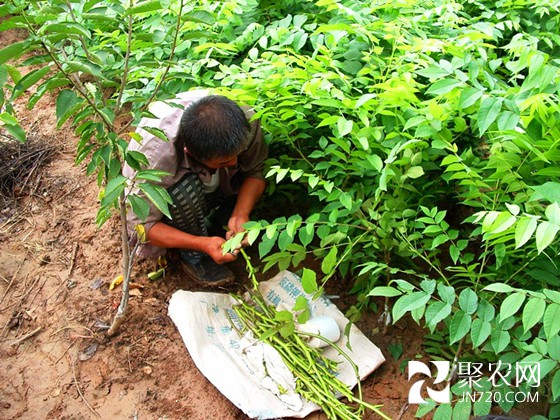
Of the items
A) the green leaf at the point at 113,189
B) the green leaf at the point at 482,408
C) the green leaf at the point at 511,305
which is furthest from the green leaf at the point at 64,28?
the green leaf at the point at 482,408

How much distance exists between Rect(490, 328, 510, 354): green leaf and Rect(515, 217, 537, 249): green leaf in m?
0.42

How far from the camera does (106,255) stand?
270cm

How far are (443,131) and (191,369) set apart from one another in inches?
53.7

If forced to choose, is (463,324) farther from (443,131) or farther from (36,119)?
(36,119)

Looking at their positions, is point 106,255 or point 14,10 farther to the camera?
point 106,255

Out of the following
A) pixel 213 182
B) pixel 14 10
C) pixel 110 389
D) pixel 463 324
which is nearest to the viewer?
pixel 14 10

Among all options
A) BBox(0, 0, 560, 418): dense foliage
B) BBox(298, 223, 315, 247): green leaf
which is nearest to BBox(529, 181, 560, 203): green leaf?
BBox(0, 0, 560, 418): dense foliage

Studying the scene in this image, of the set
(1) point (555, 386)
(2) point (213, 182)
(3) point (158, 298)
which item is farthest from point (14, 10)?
(1) point (555, 386)

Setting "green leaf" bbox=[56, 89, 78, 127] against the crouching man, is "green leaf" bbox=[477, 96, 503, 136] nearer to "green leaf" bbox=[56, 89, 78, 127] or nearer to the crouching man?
the crouching man

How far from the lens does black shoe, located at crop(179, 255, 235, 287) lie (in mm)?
2582

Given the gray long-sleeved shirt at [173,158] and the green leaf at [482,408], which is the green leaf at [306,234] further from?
the green leaf at [482,408]

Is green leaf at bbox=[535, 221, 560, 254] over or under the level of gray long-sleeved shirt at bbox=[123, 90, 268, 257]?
over

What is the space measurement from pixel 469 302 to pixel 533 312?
0.28 meters

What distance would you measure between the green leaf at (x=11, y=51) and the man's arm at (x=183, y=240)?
42.2 inches
